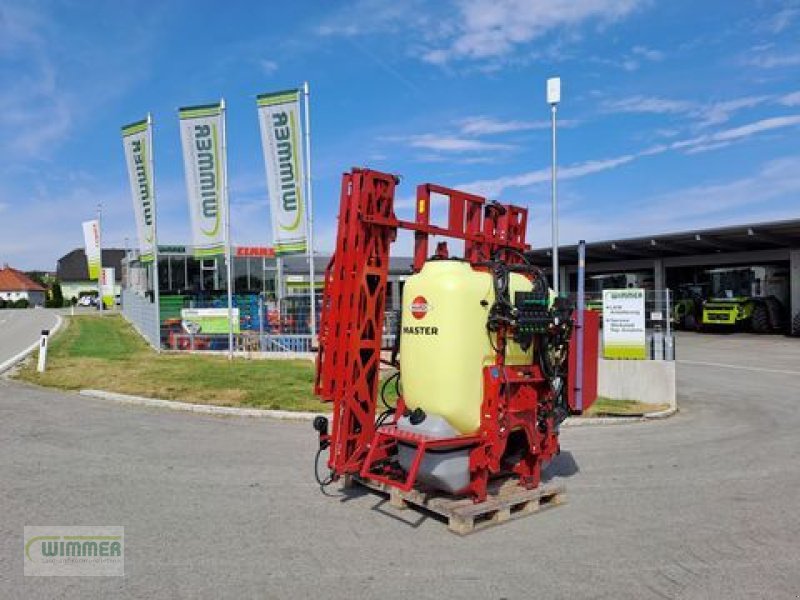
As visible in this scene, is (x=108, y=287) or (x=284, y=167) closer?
(x=284, y=167)

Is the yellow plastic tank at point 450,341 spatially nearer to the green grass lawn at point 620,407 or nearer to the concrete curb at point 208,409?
the concrete curb at point 208,409

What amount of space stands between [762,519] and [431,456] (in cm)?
285

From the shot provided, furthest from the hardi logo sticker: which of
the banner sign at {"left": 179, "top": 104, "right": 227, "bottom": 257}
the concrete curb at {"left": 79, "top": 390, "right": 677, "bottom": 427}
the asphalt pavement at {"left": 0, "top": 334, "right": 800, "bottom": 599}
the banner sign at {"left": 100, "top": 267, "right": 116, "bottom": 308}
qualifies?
the banner sign at {"left": 100, "top": 267, "right": 116, "bottom": 308}

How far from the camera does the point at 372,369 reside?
6.05 meters

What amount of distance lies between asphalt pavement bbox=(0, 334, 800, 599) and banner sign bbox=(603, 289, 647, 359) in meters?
3.20

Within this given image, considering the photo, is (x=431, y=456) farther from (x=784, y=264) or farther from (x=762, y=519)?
(x=784, y=264)

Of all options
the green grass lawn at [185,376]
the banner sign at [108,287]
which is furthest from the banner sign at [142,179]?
the banner sign at [108,287]

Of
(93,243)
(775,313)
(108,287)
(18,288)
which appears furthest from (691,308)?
(18,288)

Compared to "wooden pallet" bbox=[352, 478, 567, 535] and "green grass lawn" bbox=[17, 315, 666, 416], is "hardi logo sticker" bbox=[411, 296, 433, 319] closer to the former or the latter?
"wooden pallet" bbox=[352, 478, 567, 535]

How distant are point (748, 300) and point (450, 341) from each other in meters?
30.6

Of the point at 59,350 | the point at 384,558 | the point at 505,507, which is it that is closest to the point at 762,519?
the point at 505,507

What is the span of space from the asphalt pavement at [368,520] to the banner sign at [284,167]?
994 centimetres

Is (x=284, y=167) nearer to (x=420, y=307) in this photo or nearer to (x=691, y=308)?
(x=420, y=307)

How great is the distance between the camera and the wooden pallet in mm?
5250
